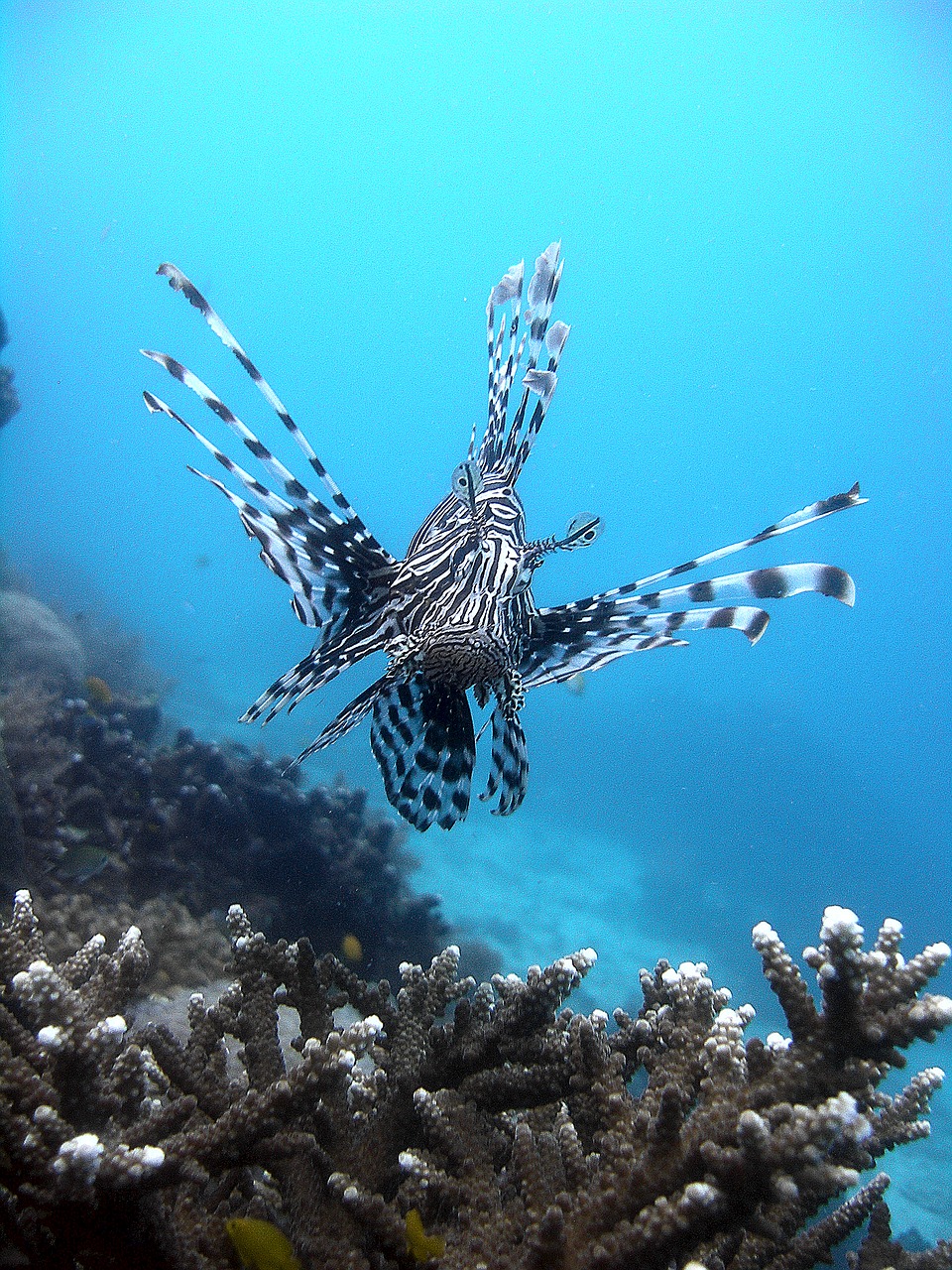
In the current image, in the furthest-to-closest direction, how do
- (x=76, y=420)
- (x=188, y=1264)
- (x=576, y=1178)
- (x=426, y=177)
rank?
1. (x=76, y=420)
2. (x=426, y=177)
3. (x=576, y=1178)
4. (x=188, y=1264)

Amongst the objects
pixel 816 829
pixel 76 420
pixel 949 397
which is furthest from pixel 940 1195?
pixel 76 420

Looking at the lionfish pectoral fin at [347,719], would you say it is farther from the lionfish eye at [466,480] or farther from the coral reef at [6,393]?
the coral reef at [6,393]

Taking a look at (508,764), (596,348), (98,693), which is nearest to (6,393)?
(98,693)

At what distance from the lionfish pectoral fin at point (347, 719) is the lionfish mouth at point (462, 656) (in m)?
0.23

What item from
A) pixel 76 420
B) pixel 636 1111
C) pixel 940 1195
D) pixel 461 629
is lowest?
pixel 636 1111

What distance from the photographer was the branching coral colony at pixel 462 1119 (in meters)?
1.45

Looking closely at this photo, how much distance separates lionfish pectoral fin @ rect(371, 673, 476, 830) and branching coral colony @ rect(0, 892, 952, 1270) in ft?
2.10

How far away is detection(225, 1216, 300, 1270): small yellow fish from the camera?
4.93 feet

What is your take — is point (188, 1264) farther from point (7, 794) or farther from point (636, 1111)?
point (7, 794)

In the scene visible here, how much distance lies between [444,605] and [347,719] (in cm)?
57

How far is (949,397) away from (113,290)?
91.7 m

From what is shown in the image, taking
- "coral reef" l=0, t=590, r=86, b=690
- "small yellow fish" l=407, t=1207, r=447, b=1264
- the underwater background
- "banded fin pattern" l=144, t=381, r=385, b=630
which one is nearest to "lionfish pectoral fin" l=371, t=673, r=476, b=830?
"banded fin pattern" l=144, t=381, r=385, b=630

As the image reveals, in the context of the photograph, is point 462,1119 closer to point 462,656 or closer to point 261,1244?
point 261,1244

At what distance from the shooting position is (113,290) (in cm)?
8594
